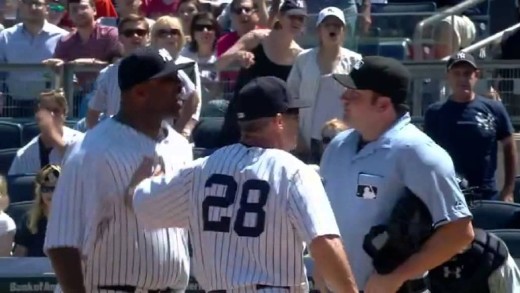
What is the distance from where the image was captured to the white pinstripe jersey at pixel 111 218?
5004 millimetres

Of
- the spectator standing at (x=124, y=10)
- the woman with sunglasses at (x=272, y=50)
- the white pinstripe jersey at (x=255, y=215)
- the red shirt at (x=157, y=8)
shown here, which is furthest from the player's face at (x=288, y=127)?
the red shirt at (x=157, y=8)

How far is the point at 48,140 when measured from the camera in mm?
9594

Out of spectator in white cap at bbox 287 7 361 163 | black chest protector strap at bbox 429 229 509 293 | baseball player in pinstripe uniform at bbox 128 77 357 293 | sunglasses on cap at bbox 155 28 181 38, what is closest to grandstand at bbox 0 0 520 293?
spectator in white cap at bbox 287 7 361 163

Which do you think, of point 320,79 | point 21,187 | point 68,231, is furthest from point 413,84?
point 68,231

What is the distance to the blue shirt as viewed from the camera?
9.06m

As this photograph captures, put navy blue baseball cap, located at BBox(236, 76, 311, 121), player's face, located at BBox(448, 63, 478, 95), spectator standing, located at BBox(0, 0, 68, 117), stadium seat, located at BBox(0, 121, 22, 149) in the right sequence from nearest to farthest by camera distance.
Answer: navy blue baseball cap, located at BBox(236, 76, 311, 121), player's face, located at BBox(448, 63, 478, 95), stadium seat, located at BBox(0, 121, 22, 149), spectator standing, located at BBox(0, 0, 68, 117)

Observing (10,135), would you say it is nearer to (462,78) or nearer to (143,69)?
(462,78)

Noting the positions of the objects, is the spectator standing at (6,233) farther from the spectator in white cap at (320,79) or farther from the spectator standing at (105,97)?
the spectator in white cap at (320,79)

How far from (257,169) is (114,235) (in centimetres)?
87

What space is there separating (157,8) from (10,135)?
269 centimetres

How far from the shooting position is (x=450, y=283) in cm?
561

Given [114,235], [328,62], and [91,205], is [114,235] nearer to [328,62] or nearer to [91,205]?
[91,205]

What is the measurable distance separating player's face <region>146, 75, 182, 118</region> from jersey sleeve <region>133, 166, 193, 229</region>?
431 millimetres

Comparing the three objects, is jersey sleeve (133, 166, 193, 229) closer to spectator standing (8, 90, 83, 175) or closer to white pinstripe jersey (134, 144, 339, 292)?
white pinstripe jersey (134, 144, 339, 292)
